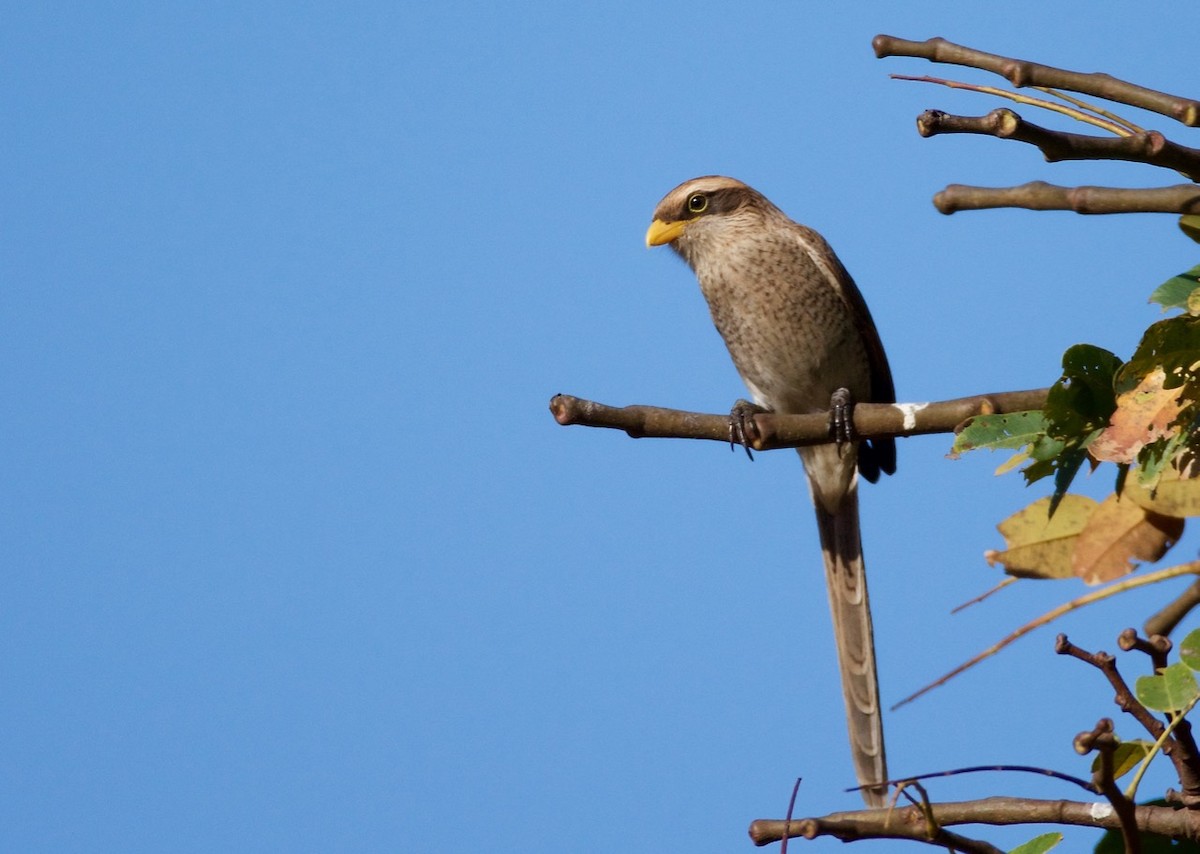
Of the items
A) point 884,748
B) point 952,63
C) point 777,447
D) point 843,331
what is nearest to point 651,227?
point 843,331

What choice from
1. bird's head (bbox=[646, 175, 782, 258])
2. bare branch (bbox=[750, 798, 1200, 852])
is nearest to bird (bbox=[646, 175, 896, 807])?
bird's head (bbox=[646, 175, 782, 258])

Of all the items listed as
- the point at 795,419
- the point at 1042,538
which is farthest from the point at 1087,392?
the point at 795,419

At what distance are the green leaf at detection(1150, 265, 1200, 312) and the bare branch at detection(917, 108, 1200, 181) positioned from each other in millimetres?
112

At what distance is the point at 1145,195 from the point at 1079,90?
0.13 m

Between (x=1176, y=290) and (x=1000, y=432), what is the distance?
23 cm

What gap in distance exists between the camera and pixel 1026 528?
1.43m

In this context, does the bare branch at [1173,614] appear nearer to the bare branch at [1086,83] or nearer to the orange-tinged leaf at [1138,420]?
the orange-tinged leaf at [1138,420]

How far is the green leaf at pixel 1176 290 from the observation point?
1.43m

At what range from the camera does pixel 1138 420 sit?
136 cm

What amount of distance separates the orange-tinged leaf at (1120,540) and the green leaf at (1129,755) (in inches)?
7.7

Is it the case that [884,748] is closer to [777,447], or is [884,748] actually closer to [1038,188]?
[777,447]

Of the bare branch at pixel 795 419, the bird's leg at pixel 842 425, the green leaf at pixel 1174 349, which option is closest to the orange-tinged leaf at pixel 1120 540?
the green leaf at pixel 1174 349

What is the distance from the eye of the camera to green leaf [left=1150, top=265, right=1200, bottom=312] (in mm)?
1432

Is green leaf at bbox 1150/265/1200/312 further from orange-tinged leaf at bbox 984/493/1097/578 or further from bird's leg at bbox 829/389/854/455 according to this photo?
bird's leg at bbox 829/389/854/455
